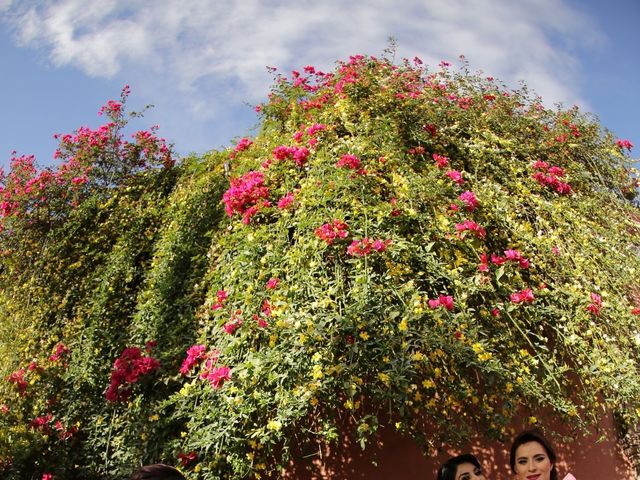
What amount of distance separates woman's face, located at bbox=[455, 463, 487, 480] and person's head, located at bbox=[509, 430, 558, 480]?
0.18 m

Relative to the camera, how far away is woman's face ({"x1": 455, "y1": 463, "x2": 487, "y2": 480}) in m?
2.59

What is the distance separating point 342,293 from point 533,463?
1398 mm

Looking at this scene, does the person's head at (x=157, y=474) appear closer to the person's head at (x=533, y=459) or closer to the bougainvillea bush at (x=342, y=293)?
the bougainvillea bush at (x=342, y=293)

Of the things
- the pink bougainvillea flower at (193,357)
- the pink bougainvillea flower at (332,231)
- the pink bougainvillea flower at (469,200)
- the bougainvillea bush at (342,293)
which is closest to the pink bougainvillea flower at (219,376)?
the bougainvillea bush at (342,293)

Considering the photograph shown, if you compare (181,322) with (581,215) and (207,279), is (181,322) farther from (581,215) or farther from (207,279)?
(581,215)

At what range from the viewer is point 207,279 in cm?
443

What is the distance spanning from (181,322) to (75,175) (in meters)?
2.81

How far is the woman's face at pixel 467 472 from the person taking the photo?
259 cm

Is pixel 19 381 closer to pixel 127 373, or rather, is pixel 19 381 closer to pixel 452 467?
pixel 127 373

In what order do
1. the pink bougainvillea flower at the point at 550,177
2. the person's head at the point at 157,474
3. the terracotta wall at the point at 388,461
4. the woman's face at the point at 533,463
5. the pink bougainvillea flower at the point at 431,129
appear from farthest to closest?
the pink bougainvillea flower at the point at 431,129, the pink bougainvillea flower at the point at 550,177, the terracotta wall at the point at 388,461, the woman's face at the point at 533,463, the person's head at the point at 157,474

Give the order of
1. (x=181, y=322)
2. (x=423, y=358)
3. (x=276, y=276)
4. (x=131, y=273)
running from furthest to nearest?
(x=131, y=273), (x=181, y=322), (x=276, y=276), (x=423, y=358)

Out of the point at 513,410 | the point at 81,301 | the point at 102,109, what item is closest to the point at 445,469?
the point at 513,410

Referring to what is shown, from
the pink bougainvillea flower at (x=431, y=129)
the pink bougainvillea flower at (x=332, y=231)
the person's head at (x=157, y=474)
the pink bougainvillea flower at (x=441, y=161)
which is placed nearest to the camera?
the person's head at (x=157, y=474)

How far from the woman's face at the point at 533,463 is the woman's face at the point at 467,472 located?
0.19 meters
